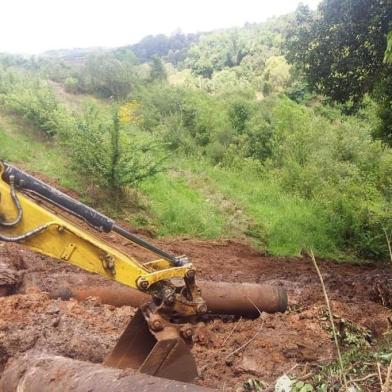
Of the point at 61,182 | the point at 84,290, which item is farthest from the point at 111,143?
the point at 84,290

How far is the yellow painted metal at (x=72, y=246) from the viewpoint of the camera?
437cm

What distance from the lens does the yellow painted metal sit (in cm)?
437

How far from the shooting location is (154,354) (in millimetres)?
4480

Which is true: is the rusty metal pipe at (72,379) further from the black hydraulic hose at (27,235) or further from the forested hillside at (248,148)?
the forested hillside at (248,148)

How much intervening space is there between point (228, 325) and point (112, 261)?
9.33 ft

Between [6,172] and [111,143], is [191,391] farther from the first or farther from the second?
[111,143]

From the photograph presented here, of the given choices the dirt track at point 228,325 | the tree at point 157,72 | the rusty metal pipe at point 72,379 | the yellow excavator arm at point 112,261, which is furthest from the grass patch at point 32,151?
the tree at point 157,72

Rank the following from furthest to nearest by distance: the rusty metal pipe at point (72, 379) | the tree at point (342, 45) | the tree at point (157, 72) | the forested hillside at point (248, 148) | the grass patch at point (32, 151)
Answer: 1. the tree at point (157, 72)
2. the grass patch at point (32, 151)
3. the forested hillside at point (248, 148)
4. the tree at point (342, 45)
5. the rusty metal pipe at point (72, 379)

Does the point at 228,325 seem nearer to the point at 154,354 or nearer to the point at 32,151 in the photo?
the point at 154,354

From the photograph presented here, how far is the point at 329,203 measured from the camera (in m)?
15.3

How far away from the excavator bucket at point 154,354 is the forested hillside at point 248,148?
7.06ft

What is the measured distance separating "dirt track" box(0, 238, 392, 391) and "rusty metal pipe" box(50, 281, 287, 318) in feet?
0.65

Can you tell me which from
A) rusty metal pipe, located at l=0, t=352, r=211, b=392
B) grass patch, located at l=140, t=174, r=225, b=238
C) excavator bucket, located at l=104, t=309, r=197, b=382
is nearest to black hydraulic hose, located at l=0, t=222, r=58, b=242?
rusty metal pipe, located at l=0, t=352, r=211, b=392

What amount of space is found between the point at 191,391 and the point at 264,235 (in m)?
10.4
